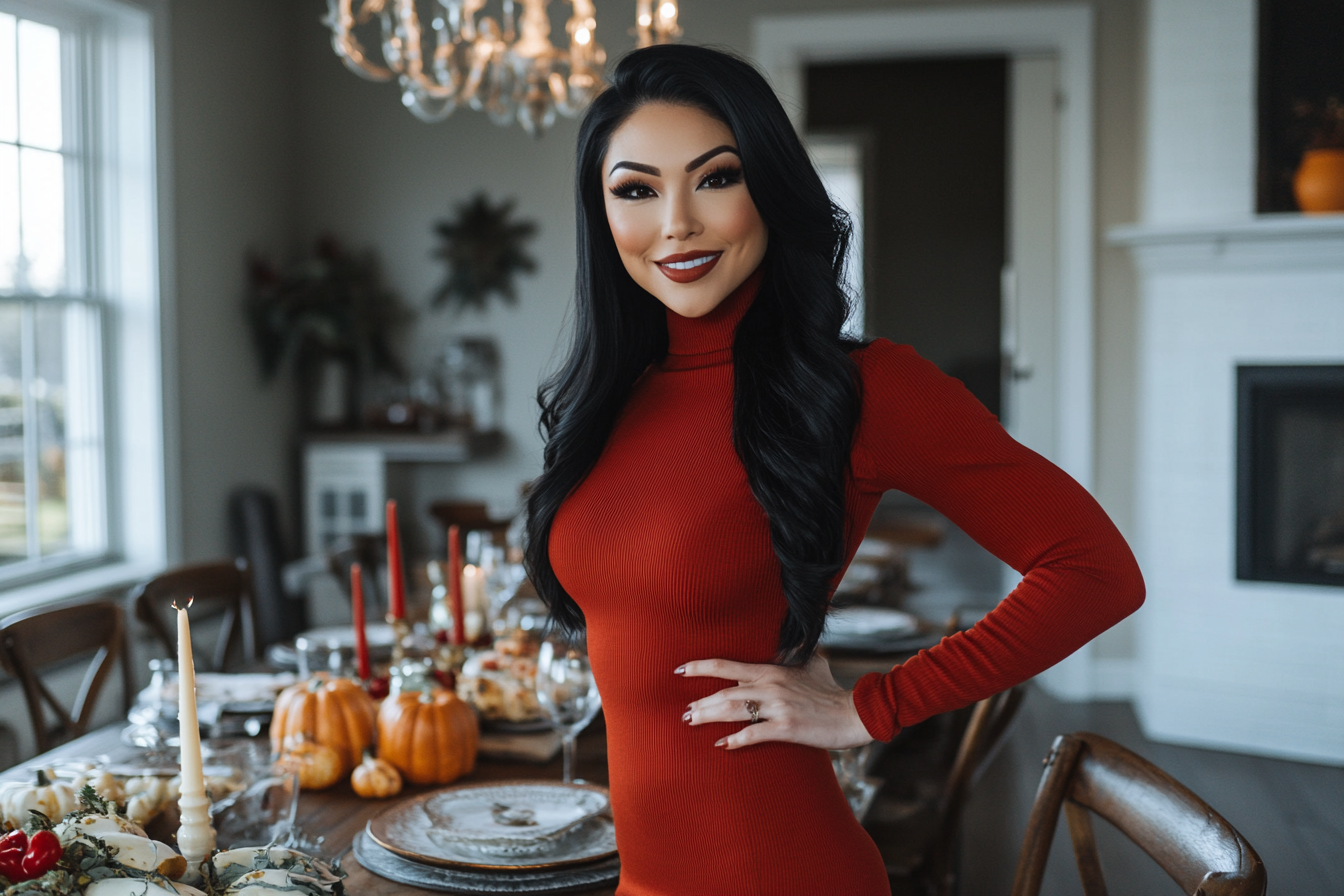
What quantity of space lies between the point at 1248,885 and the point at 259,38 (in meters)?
4.87

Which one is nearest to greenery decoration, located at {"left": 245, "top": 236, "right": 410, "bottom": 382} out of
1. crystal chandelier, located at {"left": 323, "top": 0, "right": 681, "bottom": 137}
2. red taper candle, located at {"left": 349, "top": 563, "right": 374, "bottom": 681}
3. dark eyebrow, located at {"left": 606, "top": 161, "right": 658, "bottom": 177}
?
crystal chandelier, located at {"left": 323, "top": 0, "right": 681, "bottom": 137}

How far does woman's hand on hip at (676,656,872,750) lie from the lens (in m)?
1.06

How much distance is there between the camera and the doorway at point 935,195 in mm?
7562

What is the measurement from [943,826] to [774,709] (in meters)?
1.06

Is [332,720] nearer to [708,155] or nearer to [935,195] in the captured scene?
[708,155]

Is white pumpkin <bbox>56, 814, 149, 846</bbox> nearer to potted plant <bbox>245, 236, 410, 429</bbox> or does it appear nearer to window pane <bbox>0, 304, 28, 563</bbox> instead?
window pane <bbox>0, 304, 28, 563</bbox>

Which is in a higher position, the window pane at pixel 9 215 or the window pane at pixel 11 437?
the window pane at pixel 9 215

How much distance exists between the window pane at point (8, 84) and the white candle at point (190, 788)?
3.28 metres

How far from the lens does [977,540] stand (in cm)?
105

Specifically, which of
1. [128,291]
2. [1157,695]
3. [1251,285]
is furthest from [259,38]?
[1157,695]

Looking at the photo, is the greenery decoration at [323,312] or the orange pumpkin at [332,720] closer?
the orange pumpkin at [332,720]

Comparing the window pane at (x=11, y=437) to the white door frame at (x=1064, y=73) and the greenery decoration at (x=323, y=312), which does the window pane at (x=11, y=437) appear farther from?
the white door frame at (x=1064, y=73)

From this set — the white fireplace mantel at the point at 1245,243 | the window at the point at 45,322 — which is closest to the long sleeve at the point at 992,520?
the white fireplace mantel at the point at 1245,243

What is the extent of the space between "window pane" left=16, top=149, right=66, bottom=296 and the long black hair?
3.12 metres
